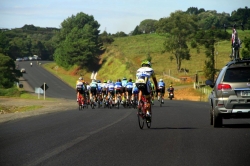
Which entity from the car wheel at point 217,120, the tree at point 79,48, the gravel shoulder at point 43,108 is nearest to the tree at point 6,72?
the tree at point 79,48

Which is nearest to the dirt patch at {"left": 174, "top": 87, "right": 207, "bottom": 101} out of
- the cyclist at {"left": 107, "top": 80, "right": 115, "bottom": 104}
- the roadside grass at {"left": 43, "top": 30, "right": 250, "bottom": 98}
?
the roadside grass at {"left": 43, "top": 30, "right": 250, "bottom": 98}

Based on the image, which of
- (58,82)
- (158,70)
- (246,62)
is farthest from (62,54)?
(246,62)

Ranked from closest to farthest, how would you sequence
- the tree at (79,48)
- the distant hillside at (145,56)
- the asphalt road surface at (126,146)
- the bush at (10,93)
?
the asphalt road surface at (126,146) → the bush at (10,93) → the distant hillside at (145,56) → the tree at (79,48)

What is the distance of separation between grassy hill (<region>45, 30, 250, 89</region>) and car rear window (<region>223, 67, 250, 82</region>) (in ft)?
233

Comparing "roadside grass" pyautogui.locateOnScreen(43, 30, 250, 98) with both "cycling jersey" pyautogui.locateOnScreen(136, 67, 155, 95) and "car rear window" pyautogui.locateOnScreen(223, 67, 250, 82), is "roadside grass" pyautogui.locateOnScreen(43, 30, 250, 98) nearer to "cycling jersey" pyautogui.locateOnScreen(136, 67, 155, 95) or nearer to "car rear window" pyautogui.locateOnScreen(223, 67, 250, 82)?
"car rear window" pyautogui.locateOnScreen(223, 67, 250, 82)

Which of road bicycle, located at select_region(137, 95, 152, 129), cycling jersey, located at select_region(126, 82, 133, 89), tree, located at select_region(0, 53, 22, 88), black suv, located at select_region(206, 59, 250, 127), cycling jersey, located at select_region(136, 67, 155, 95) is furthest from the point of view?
tree, located at select_region(0, 53, 22, 88)

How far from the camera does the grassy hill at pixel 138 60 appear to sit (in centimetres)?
9959

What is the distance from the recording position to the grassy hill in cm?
9959

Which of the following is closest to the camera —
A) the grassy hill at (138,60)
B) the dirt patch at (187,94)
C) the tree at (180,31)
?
the dirt patch at (187,94)

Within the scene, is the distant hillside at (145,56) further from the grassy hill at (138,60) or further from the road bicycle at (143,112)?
the road bicycle at (143,112)

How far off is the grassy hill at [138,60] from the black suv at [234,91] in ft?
233

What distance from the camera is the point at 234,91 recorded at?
16312 mm

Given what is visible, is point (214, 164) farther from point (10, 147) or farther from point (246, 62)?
point (246, 62)

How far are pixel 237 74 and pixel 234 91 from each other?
1.73 ft
